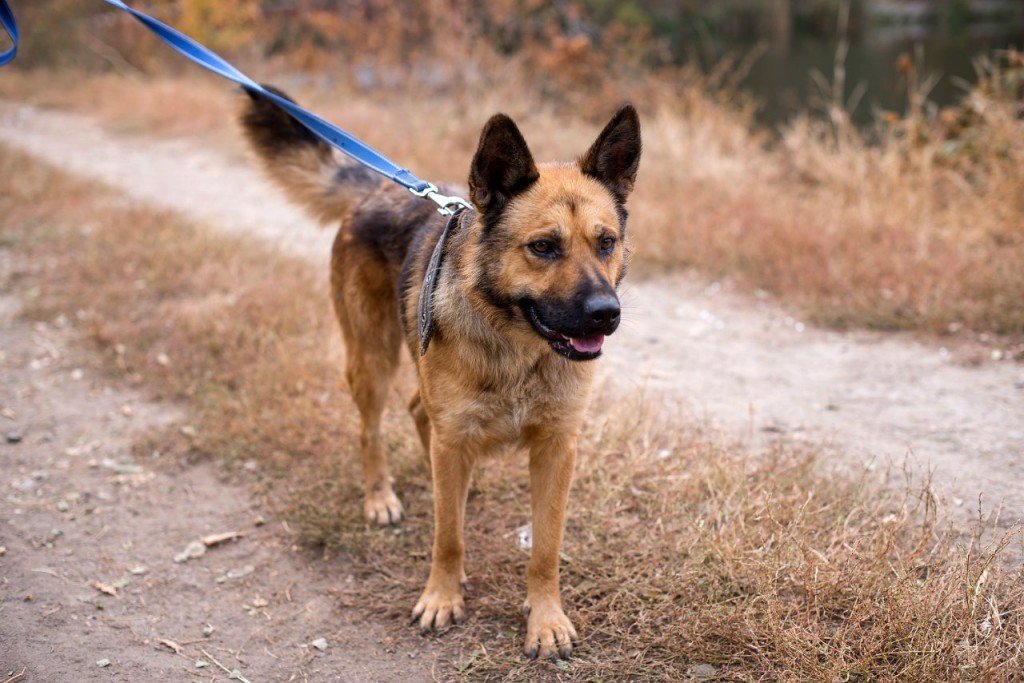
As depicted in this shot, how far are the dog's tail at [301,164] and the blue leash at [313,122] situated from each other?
13cm

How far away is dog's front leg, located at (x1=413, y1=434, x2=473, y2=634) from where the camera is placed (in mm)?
3031

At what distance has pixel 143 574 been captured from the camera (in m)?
3.49

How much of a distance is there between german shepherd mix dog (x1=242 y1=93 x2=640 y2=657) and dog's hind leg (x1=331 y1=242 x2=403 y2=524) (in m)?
0.30

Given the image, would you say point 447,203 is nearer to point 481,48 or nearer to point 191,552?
point 191,552

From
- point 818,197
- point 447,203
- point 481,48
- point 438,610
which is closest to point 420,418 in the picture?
point 438,610

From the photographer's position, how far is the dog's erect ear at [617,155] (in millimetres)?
2857

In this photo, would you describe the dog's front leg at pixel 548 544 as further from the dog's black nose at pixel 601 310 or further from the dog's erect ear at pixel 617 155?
the dog's erect ear at pixel 617 155

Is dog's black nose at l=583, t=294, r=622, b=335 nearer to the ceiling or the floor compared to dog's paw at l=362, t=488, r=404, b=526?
nearer to the ceiling

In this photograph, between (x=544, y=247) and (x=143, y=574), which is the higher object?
(x=544, y=247)

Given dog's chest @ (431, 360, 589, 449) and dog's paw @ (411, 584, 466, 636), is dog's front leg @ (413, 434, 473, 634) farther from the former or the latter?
dog's chest @ (431, 360, 589, 449)

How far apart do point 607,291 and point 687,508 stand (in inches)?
53.1

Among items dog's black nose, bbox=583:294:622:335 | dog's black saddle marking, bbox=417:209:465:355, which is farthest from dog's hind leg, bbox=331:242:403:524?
dog's black nose, bbox=583:294:622:335

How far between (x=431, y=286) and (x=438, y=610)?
1.25 metres

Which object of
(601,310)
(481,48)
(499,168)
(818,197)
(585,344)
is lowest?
(818,197)
